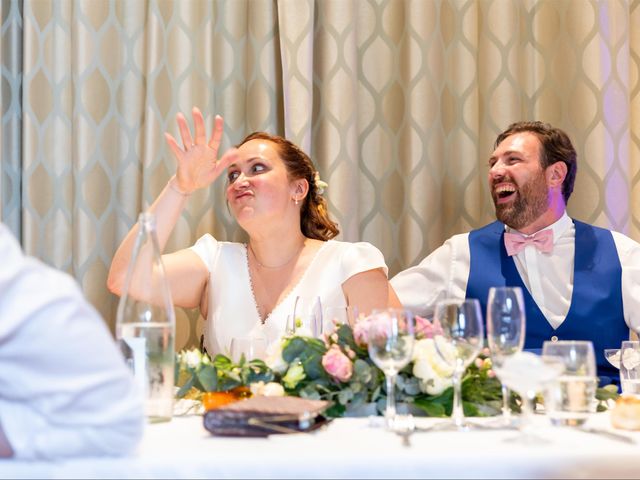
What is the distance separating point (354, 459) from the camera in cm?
104

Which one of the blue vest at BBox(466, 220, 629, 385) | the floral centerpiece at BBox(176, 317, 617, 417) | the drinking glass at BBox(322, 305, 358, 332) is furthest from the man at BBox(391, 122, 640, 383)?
the floral centerpiece at BBox(176, 317, 617, 417)

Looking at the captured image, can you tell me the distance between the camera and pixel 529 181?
8.85 feet

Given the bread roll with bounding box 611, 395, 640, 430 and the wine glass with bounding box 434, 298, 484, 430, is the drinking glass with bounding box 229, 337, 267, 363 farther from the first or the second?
the bread roll with bounding box 611, 395, 640, 430

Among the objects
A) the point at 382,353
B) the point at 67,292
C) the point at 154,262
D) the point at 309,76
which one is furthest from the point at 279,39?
the point at 67,292

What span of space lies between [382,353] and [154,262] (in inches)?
16.7

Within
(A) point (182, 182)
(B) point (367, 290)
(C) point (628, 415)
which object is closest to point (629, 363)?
(C) point (628, 415)

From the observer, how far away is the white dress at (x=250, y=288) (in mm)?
2488

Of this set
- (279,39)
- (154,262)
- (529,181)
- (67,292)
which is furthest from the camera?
(279,39)

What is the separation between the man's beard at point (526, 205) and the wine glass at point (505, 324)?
146cm

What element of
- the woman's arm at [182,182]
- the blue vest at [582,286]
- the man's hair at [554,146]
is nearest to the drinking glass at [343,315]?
the woman's arm at [182,182]

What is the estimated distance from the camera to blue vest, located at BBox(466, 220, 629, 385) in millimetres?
2539

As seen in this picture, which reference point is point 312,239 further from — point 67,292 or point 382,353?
point 67,292

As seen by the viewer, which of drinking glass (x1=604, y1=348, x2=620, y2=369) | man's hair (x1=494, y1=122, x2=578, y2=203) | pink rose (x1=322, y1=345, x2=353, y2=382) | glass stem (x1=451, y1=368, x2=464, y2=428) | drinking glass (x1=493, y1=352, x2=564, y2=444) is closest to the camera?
drinking glass (x1=493, y1=352, x2=564, y2=444)

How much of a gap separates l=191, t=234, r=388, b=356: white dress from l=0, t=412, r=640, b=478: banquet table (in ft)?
4.28
